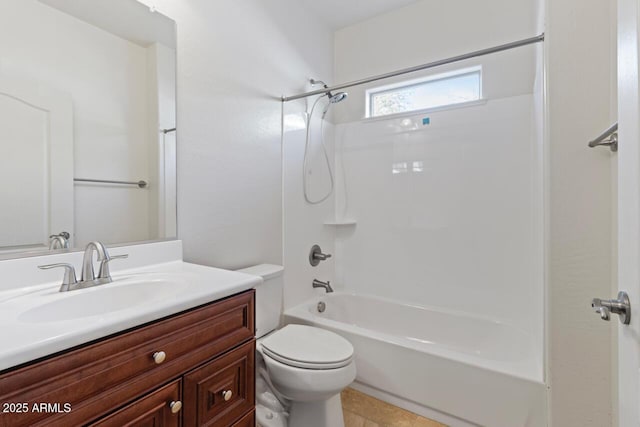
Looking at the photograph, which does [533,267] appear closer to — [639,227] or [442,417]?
[442,417]

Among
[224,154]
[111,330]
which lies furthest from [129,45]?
[111,330]

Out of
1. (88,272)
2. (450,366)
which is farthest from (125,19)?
(450,366)

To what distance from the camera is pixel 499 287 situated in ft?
6.64

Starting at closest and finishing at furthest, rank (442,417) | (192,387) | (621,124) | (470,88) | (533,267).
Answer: (621,124), (192,387), (442,417), (533,267), (470,88)

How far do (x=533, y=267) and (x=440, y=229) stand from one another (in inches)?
24.2

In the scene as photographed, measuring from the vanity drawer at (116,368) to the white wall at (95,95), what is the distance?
2.04 feet

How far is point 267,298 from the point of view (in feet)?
5.37

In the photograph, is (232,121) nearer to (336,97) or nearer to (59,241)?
(336,97)

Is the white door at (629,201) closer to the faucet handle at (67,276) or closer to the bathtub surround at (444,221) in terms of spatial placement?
the bathtub surround at (444,221)

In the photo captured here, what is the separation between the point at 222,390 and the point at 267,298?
72 centimetres

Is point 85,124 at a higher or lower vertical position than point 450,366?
higher

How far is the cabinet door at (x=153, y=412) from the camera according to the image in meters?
0.67

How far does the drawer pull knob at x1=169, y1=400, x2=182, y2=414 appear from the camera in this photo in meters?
Answer: 0.77

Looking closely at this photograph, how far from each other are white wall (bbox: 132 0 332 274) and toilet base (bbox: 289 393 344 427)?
82 centimetres
